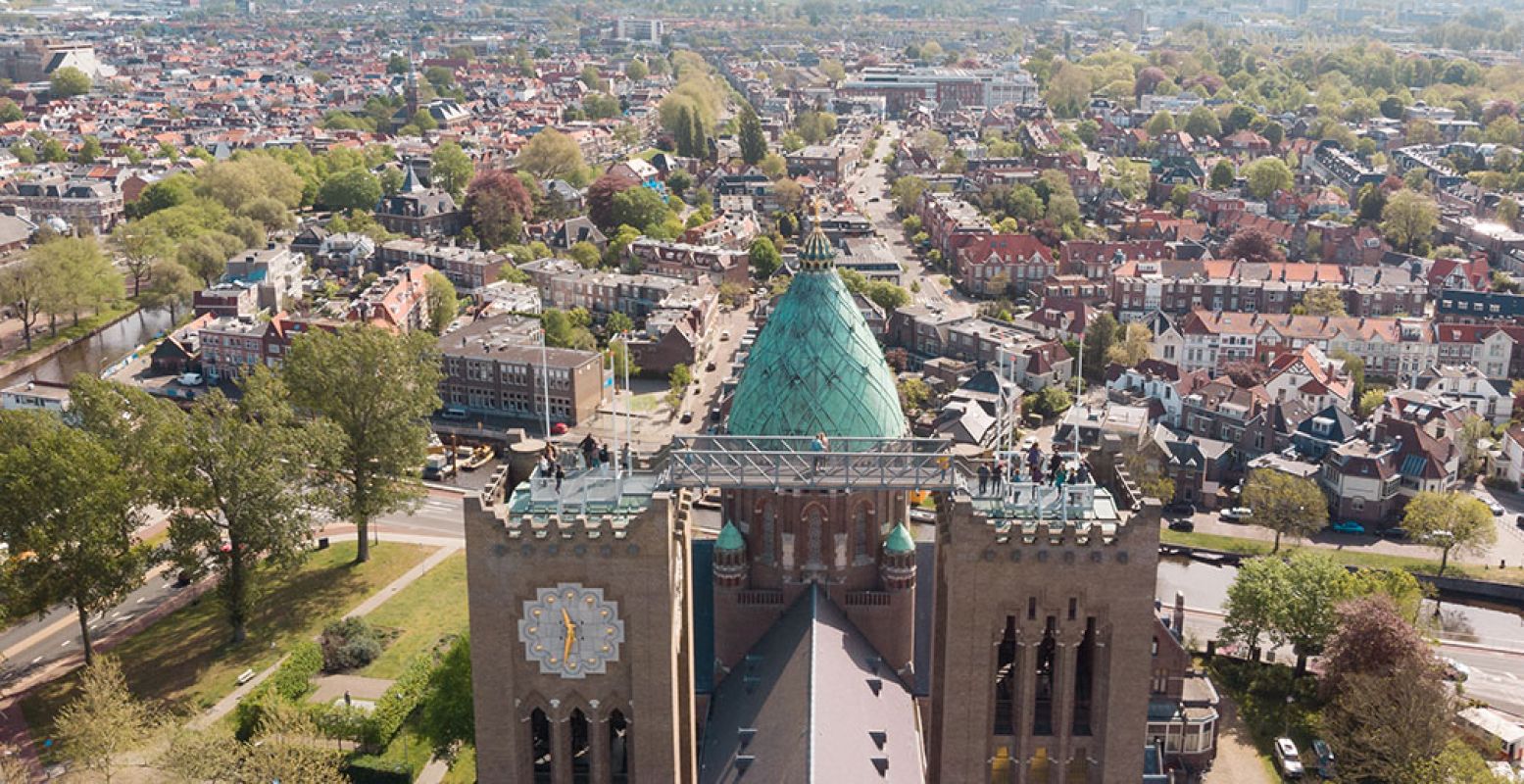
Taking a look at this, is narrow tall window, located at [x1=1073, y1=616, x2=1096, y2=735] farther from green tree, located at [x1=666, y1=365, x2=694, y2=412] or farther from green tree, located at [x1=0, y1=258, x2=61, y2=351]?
green tree, located at [x1=0, y1=258, x2=61, y2=351]

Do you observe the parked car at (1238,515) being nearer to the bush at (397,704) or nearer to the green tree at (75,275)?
the bush at (397,704)

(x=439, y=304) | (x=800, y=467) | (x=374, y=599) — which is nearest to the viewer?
(x=800, y=467)

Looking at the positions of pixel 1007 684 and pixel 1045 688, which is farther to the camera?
pixel 1007 684

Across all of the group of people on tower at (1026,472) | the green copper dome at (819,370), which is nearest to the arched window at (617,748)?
the green copper dome at (819,370)

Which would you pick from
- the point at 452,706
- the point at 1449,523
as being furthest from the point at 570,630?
the point at 1449,523

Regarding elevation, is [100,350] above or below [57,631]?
above

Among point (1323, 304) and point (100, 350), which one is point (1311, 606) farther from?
point (100, 350)
